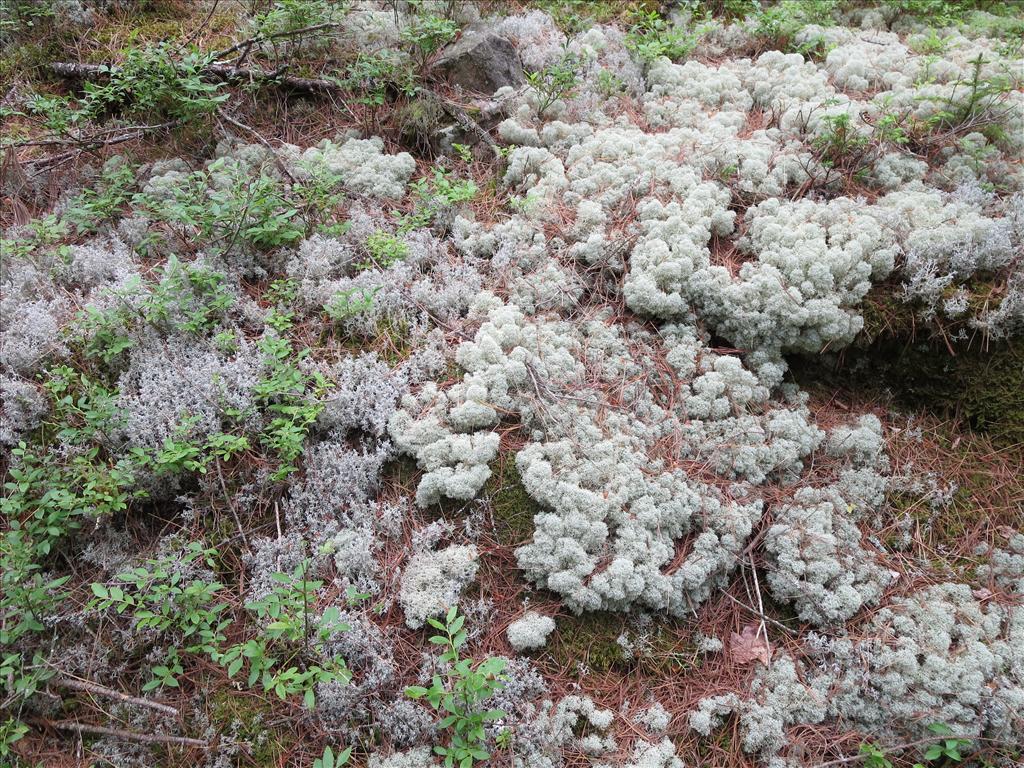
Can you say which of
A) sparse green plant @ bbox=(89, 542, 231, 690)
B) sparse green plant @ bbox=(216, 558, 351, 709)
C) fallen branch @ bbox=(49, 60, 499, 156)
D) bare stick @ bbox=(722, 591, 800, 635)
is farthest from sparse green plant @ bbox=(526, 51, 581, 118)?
sparse green plant @ bbox=(89, 542, 231, 690)

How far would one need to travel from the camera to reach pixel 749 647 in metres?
3.50

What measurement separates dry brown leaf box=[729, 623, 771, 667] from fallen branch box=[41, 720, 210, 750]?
8.88 ft

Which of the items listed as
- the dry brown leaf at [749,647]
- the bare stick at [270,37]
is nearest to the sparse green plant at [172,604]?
the dry brown leaf at [749,647]

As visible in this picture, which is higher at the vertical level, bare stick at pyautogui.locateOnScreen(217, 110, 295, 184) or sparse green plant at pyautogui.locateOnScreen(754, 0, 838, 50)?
sparse green plant at pyautogui.locateOnScreen(754, 0, 838, 50)

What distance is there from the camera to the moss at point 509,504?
3619 mm

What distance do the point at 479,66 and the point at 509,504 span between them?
4152mm

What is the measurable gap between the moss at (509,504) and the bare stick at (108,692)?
1.83 metres

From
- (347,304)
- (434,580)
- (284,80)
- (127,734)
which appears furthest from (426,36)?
(127,734)

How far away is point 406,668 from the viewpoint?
3213 mm

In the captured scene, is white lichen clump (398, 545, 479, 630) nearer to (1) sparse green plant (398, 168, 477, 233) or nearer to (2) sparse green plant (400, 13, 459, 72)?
(1) sparse green plant (398, 168, 477, 233)

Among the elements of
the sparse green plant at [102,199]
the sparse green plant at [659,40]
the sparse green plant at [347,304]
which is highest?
the sparse green plant at [659,40]

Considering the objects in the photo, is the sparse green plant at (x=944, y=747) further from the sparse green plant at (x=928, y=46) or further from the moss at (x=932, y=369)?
the sparse green plant at (x=928, y=46)

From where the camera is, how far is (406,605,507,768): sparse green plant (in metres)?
2.86

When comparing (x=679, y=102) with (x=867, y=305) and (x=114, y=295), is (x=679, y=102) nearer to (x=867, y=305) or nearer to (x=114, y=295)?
(x=867, y=305)
